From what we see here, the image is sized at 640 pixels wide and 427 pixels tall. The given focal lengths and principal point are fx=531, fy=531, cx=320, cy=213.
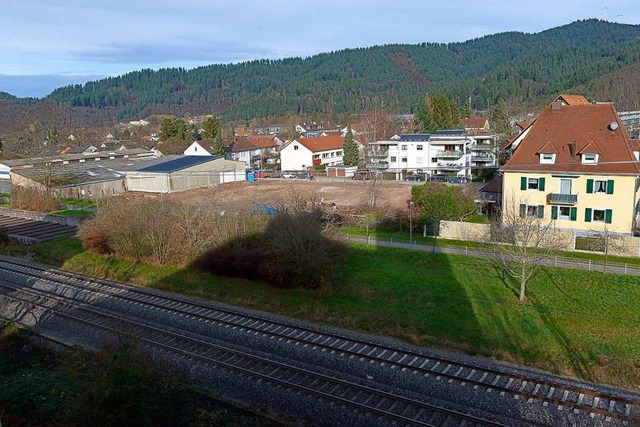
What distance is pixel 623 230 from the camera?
27859mm

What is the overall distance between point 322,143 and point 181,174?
2465 cm

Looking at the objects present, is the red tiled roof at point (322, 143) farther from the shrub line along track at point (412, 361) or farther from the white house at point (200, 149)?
the shrub line along track at point (412, 361)

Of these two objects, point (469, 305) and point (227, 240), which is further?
point (227, 240)

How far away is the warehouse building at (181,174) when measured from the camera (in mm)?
53906

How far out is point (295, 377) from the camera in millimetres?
13844

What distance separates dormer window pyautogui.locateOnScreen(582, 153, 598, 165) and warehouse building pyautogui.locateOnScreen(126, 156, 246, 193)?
38.1 metres

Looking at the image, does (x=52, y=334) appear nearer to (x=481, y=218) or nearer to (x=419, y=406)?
(x=419, y=406)

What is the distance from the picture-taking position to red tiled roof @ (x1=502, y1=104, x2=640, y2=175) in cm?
2808

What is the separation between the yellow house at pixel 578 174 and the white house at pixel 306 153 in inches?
1596

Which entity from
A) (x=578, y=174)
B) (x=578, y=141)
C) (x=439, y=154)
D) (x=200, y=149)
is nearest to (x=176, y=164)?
(x=200, y=149)

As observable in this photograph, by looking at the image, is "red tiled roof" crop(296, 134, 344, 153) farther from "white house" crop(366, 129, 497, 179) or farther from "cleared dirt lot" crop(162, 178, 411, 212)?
"cleared dirt lot" crop(162, 178, 411, 212)

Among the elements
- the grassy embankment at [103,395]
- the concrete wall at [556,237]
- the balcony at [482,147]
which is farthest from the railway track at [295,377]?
the balcony at [482,147]

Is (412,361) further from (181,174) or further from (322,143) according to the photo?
(322,143)

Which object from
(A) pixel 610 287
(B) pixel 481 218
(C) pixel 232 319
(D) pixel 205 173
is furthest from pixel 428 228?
(D) pixel 205 173
